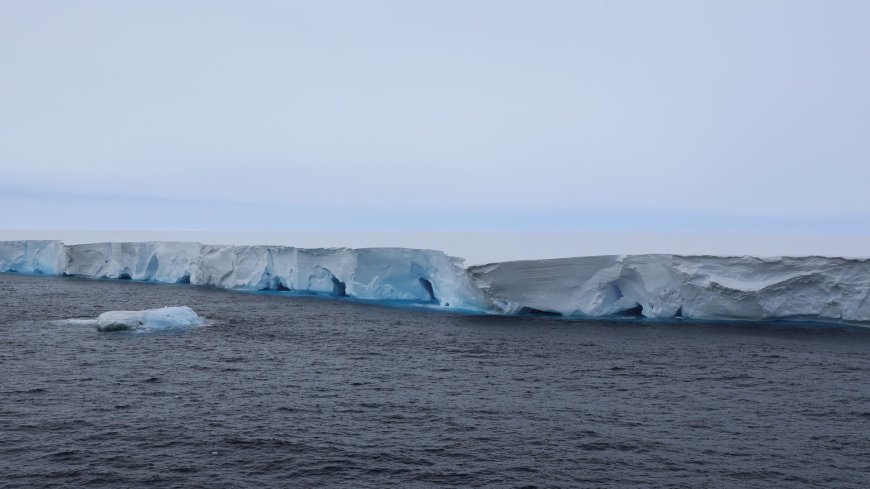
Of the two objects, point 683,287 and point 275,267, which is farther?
point 275,267

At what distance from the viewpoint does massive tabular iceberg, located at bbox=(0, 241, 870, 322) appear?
2420 cm

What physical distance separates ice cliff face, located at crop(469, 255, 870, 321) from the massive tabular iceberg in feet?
0.12

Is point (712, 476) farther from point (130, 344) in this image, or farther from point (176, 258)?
point (176, 258)

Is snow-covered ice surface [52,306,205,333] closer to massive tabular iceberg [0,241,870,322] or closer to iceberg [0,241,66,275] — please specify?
massive tabular iceberg [0,241,870,322]

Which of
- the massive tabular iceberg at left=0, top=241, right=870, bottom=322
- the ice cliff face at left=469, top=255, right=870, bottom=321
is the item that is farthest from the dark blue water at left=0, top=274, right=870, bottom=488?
the massive tabular iceberg at left=0, top=241, right=870, bottom=322

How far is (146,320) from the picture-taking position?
917 inches

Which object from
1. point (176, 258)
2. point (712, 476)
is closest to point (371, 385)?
point (712, 476)

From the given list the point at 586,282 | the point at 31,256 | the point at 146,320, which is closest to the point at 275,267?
the point at 146,320

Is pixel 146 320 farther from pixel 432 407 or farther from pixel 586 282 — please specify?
pixel 586 282

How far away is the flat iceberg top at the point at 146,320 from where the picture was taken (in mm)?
22489

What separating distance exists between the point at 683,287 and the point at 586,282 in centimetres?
360

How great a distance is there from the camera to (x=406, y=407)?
1395 centimetres

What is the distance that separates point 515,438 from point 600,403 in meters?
3.10

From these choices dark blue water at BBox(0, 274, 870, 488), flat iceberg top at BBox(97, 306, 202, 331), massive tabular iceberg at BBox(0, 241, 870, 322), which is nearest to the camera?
dark blue water at BBox(0, 274, 870, 488)
